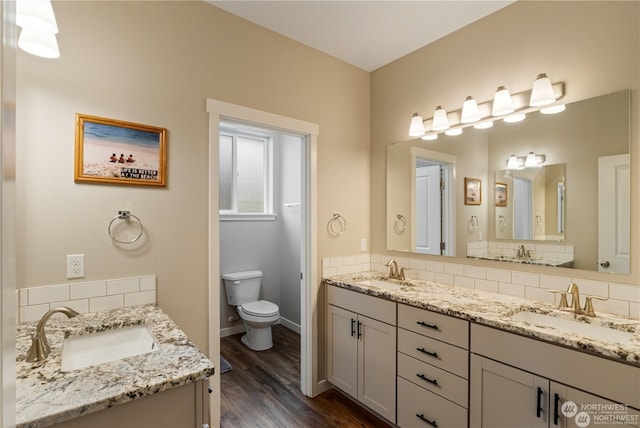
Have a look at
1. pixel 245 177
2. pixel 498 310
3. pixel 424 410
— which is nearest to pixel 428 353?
pixel 424 410

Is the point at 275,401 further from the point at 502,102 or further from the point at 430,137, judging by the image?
the point at 502,102

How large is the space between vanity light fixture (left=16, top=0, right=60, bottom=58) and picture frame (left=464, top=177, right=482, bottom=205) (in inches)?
90.0

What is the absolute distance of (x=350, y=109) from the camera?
2.70m

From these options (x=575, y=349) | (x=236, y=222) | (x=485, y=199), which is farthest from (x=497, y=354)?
(x=236, y=222)

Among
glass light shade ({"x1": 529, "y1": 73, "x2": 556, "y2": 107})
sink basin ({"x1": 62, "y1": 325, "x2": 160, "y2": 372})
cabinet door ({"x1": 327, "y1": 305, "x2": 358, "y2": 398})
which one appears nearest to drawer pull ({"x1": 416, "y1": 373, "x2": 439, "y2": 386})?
cabinet door ({"x1": 327, "y1": 305, "x2": 358, "y2": 398})

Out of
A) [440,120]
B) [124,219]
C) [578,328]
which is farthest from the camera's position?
[440,120]

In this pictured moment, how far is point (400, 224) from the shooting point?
258 cm

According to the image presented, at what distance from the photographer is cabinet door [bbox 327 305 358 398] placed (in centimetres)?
221

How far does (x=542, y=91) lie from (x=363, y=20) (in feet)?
3.91

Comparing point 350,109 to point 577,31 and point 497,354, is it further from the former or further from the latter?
point 497,354

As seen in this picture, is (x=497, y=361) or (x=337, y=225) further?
(x=337, y=225)

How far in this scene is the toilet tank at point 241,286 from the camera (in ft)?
11.1

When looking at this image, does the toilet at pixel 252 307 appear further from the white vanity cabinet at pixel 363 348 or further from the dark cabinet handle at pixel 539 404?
the dark cabinet handle at pixel 539 404

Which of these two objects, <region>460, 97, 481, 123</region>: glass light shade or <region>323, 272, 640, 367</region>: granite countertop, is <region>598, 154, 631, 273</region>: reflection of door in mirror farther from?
<region>460, 97, 481, 123</region>: glass light shade
